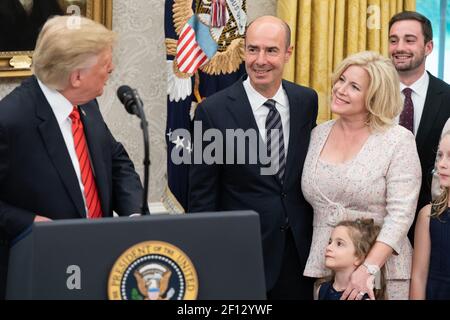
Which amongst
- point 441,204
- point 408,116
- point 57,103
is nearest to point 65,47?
point 57,103

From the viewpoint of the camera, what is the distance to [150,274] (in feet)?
5.30

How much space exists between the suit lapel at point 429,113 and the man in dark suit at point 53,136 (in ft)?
5.62

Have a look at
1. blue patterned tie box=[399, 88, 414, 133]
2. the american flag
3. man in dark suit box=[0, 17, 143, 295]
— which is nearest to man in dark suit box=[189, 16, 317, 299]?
blue patterned tie box=[399, 88, 414, 133]

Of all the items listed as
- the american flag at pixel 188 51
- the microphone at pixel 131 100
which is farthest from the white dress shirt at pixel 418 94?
the microphone at pixel 131 100

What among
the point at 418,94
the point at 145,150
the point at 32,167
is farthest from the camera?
the point at 418,94

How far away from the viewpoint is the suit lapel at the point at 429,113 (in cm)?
343

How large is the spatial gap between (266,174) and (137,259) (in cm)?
144

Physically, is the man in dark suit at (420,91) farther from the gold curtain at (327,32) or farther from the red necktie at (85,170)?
the red necktie at (85,170)

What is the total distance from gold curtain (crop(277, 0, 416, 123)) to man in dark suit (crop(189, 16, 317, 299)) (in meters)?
1.30

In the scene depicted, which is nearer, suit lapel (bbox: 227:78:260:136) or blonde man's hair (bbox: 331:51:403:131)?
blonde man's hair (bbox: 331:51:403:131)

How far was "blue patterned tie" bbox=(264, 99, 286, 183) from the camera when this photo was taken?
3.03m

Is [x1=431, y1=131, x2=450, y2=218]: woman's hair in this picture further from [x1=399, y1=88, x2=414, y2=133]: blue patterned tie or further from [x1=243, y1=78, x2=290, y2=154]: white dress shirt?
[x1=243, y1=78, x2=290, y2=154]: white dress shirt

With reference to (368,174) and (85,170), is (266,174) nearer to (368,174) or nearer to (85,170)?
(368,174)

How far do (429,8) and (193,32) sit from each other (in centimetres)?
169
